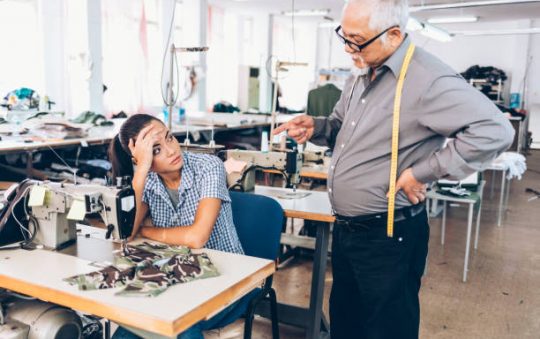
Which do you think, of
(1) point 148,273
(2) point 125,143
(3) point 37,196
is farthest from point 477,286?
(3) point 37,196

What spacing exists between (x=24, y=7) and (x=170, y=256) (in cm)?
551

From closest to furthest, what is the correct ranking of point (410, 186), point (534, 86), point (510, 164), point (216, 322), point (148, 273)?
point (148, 273) → point (410, 186) → point (216, 322) → point (510, 164) → point (534, 86)

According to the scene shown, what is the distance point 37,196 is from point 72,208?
0.12 meters

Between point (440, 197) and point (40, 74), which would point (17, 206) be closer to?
point (440, 197)

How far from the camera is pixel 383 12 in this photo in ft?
4.63

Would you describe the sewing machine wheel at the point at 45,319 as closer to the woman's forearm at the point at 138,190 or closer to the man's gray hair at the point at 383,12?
the woman's forearm at the point at 138,190

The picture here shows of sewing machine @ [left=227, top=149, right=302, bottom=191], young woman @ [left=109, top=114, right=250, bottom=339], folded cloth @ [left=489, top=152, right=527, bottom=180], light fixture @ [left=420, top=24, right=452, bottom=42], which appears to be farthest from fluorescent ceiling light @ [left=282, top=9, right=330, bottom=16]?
young woman @ [left=109, top=114, right=250, bottom=339]

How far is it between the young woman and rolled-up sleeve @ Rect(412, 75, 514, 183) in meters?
0.69

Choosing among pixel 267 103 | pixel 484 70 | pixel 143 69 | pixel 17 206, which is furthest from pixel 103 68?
pixel 484 70

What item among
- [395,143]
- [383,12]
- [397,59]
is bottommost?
[395,143]

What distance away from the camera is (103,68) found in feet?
22.2

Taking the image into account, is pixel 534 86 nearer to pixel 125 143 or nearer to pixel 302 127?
pixel 302 127

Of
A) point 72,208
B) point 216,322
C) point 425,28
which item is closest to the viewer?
point 72,208

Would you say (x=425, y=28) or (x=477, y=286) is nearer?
(x=477, y=286)
